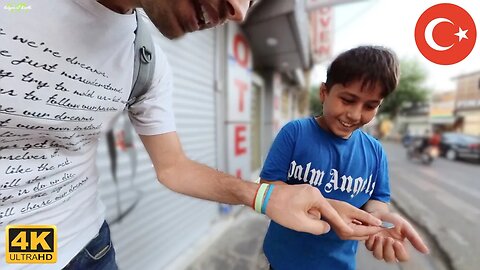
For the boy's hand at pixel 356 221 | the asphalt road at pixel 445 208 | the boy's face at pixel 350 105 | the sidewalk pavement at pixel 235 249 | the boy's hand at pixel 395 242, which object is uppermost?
the boy's face at pixel 350 105

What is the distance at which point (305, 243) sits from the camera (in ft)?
2.86

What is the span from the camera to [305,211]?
657 mm

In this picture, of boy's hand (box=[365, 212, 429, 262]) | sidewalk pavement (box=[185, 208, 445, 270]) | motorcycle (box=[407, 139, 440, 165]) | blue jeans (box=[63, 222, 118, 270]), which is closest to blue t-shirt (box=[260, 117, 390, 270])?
boy's hand (box=[365, 212, 429, 262])

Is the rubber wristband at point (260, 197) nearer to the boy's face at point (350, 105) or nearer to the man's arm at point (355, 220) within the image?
the man's arm at point (355, 220)

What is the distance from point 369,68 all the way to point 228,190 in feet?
1.58

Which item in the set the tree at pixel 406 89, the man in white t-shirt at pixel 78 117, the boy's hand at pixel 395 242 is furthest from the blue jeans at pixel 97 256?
the tree at pixel 406 89

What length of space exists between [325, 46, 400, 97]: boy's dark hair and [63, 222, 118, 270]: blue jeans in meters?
0.95

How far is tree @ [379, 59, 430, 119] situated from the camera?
0.71 meters

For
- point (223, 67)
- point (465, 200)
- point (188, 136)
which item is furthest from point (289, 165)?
point (223, 67)

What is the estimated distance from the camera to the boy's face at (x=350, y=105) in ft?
2.16

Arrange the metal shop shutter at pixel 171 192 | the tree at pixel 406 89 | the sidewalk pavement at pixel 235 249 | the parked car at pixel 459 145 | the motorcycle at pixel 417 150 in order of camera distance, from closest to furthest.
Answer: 1. the tree at pixel 406 89
2. the motorcycle at pixel 417 150
3. the parked car at pixel 459 145
4. the metal shop shutter at pixel 171 192
5. the sidewalk pavement at pixel 235 249

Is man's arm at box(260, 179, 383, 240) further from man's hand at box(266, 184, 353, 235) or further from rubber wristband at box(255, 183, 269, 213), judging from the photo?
rubber wristband at box(255, 183, 269, 213)

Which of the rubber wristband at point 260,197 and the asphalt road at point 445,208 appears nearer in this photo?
the rubber wristband at point 260,197

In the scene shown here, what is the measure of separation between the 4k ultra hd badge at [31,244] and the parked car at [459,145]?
1644mm
